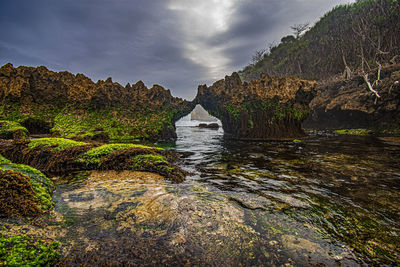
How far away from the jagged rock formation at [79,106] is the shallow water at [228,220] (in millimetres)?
12148

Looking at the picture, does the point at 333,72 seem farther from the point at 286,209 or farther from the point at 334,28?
the point at 286,209

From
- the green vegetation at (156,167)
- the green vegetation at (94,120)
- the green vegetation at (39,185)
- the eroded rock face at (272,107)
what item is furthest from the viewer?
the eroded rock face at (272,107)

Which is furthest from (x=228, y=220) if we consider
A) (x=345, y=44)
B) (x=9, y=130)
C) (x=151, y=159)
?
(x=345, y=44)

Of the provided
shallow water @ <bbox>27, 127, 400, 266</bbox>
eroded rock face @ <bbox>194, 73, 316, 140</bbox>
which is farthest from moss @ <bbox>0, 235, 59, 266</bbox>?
eroded rock face @ <bbox>194, 73, 316, 140</bbox>

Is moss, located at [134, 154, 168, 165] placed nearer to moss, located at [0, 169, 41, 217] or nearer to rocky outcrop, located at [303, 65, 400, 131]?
moss, located at [0, 169, 41, 217]

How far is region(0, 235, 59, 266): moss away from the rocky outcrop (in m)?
26.1

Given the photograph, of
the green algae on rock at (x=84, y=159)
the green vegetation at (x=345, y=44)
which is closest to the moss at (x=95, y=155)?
the green algae on rock at (x=84, y=159)

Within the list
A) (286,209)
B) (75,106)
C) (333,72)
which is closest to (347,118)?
(333,72)

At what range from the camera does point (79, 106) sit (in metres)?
17.0

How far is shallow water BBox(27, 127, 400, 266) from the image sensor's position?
2314 mm

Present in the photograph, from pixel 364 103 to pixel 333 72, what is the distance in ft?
65.6

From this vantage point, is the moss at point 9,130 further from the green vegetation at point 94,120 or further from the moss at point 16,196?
the moss at point 16,196

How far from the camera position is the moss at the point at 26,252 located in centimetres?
175

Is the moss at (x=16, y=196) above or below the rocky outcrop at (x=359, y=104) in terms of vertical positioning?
below
